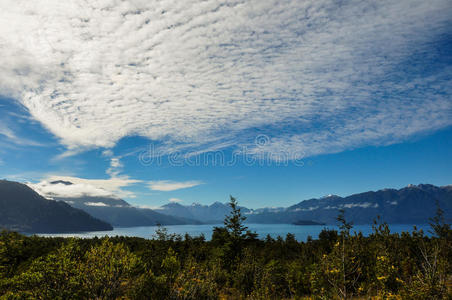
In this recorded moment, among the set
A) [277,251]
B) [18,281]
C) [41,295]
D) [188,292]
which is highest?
[18,281]

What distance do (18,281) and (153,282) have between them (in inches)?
221

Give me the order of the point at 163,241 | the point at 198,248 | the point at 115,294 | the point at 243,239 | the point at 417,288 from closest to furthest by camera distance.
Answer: the point at 417,288
the point at 115,294
the point at 243,239
the point at 198,248
the point at 163,241

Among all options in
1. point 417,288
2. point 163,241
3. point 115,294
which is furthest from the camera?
point 163,241

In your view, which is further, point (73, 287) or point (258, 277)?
point (258, 277)

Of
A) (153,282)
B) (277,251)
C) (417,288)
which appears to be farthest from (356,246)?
(277,251)

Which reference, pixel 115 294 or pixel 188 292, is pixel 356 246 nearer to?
pixel 188 292

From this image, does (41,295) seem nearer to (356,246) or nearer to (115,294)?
(115,294)

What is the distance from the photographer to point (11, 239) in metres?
35.6

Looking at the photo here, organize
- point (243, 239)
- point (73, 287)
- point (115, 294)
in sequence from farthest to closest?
point (243, 239), point (115, 294), point (73, 287)

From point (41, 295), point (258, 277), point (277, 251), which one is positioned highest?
point (41, 295)

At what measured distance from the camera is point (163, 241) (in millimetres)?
46219

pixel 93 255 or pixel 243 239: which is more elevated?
pixel 93 255

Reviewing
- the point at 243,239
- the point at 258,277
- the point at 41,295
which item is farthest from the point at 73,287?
the point at 243,239

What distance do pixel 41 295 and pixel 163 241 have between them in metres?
37.6
